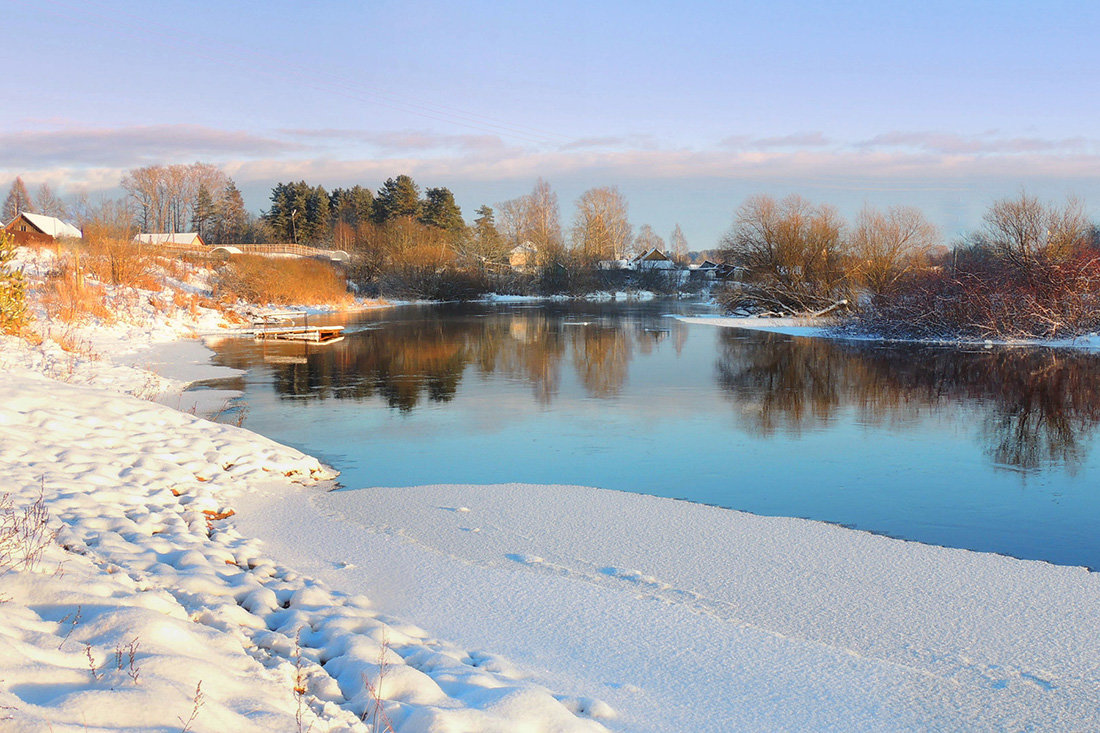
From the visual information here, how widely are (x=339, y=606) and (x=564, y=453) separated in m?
5.19

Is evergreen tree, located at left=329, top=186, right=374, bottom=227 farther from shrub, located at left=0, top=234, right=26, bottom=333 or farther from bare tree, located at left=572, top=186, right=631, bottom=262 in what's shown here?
shrub, located at left=0, top=234, right=26, bottom=333

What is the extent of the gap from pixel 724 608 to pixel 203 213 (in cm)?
9280

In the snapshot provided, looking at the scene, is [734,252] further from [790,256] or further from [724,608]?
[724,608]

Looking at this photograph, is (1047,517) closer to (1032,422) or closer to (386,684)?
(1032,422)

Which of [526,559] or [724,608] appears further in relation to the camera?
[526,559]

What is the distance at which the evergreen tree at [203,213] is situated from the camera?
3356 inches

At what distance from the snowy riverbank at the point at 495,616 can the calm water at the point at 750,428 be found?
0.98 meters

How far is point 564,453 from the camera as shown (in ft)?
31.4

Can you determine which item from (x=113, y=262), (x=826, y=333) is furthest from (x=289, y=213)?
(x=826, y=333)

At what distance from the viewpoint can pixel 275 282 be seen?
43156 mm

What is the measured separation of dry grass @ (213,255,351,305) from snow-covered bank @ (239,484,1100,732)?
36125 mm

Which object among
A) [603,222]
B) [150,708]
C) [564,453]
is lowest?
[564,453]

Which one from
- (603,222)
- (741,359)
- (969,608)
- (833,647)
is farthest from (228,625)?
(603,222)

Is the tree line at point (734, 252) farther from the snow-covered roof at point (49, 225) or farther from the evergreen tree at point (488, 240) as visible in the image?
the snow-covered roof at point (49, 225)
